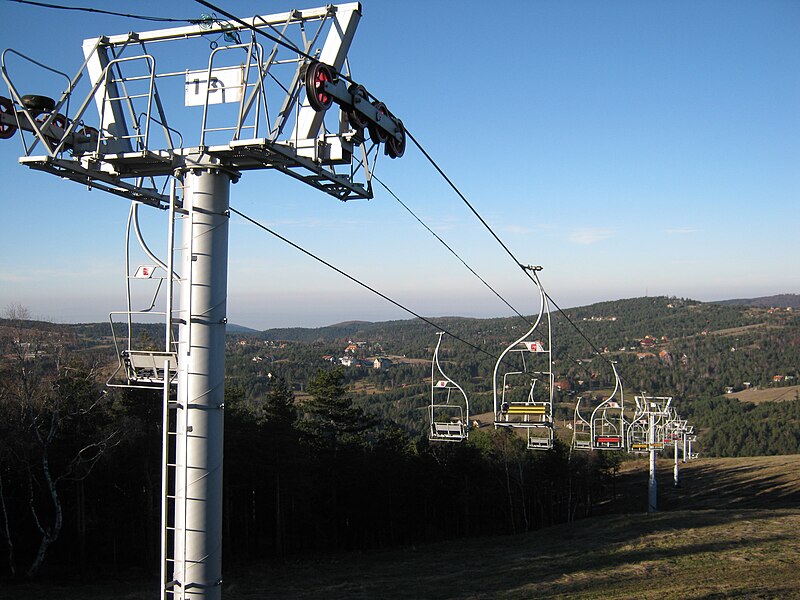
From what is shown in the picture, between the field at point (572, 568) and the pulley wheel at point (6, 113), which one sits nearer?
the pulley wheel at point (6, 113)

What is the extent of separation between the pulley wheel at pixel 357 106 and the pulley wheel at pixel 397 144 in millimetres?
804

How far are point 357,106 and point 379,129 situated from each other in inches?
24.3

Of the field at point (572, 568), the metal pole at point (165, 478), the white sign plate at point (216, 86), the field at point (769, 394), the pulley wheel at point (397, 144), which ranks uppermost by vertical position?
the white sign plate at point (216, 86)

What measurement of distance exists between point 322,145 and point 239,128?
0.86 meters

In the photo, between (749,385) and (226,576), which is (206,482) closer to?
(226,576)

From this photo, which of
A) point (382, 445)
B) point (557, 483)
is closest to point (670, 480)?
point (557, 483)

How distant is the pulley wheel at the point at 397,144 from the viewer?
30.1 feet

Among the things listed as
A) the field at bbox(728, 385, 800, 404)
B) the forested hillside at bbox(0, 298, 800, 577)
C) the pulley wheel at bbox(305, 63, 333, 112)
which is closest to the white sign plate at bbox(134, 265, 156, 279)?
the pulley wheel at bbox(305, 63, 333, 112)

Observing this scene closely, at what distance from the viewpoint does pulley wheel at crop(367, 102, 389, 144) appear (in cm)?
855

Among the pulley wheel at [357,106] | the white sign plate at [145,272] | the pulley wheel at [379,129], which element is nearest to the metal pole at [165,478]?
the white sign plate at [145,272]

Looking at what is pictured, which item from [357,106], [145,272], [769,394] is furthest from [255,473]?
[769,394]

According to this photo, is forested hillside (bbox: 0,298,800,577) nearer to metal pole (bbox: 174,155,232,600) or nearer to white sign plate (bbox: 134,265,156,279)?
white sign plate (bbox: 134,265,156,279)

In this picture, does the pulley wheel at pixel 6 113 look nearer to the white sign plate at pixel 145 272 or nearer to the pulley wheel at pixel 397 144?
the white sign plate at pixel 145 272

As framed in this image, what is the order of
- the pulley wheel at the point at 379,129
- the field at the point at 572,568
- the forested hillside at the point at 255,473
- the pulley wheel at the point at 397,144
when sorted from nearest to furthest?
1. the pulley wheel at the point at 379,129
2. the pulley wheel at the point at 397,144
3. the field at the point at 572,568
4. the forested hillside at the point at 255,473
